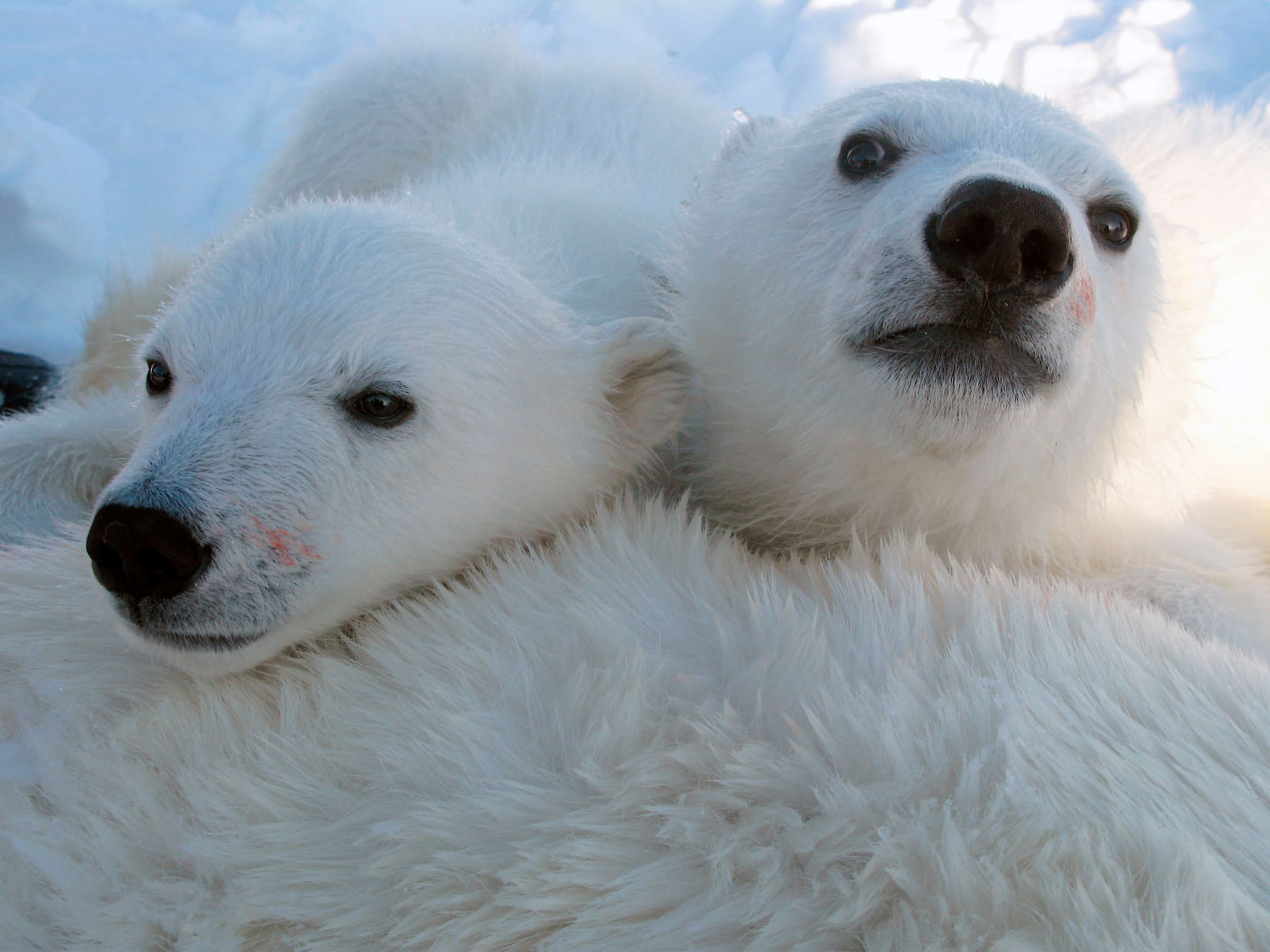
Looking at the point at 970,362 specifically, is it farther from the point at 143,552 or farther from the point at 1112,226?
the point at 143,552

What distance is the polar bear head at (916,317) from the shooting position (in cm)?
152

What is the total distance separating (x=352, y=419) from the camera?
167 cm

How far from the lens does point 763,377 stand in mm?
1950

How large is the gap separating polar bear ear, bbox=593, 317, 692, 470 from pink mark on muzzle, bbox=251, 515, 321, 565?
70 centimetres

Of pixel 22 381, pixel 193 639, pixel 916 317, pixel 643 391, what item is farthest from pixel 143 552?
pixel 22 381

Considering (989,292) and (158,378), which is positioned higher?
(989,292)

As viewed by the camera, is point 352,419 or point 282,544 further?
point 352,419

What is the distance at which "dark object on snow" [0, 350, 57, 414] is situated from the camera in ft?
10.4

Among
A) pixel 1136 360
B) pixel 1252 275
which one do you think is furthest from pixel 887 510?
pixel 1252 275

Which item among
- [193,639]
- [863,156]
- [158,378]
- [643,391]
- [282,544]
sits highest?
[863,156]

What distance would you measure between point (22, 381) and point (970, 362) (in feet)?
9.27

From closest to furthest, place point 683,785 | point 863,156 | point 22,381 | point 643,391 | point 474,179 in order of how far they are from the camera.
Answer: point 683,785, point 863,156, point 643,391, point 474,179, point 22,381

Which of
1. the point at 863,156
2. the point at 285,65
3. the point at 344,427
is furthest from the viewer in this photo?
the point at 285,65

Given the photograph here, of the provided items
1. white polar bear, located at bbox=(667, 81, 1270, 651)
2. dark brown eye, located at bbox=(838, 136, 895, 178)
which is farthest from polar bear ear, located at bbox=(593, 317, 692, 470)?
dark brown eye, located at bbox=(838, 136, 895, 178)
